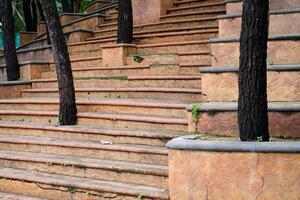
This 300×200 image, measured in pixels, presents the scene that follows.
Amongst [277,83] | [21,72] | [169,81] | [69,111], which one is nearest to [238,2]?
[169,81]

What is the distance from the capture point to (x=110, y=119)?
281 inches

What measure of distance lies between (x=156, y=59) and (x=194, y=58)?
0.94m

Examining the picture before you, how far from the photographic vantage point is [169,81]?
7980 mm

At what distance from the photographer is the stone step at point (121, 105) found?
6.84 metres

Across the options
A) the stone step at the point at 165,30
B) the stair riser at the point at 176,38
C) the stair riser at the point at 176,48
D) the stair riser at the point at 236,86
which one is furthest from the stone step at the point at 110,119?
the stone step at the point at 165,30

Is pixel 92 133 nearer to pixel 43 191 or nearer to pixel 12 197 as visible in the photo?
pixel 43 191

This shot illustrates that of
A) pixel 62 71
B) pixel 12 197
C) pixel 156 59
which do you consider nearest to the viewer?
pixel 12 197

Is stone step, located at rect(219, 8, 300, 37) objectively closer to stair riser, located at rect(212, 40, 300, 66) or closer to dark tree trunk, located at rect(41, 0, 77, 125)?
stair riser, located at rect(212, 40, 300, 66)

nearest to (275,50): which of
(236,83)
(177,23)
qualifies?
(236,83)

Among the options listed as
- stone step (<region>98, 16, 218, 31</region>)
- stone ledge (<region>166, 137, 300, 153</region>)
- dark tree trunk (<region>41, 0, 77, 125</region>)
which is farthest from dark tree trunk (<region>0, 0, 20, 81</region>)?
stone ledge (<region>166, 137, 300, 153</region>)

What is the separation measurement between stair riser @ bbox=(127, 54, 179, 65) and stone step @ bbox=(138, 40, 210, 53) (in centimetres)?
34

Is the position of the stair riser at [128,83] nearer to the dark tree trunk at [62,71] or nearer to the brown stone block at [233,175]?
the dark tree trunk at [62,71]

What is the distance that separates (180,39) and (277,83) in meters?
4.55

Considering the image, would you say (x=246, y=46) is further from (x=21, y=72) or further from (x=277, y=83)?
(x=21, y=72)
